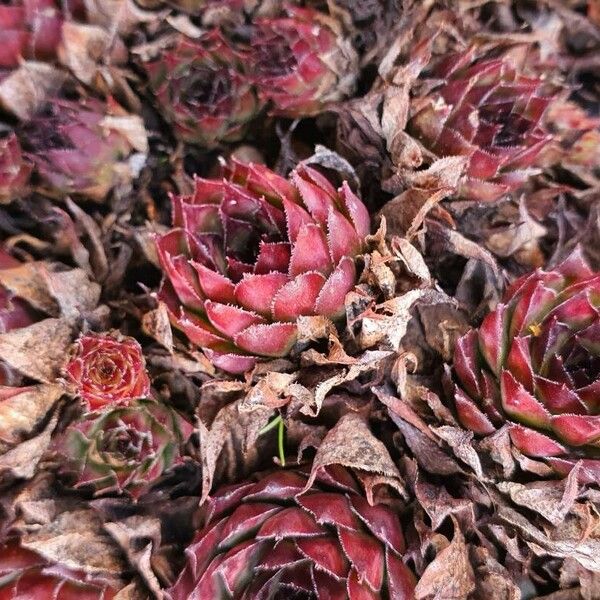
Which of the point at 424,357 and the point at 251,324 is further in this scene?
the point at 424,357

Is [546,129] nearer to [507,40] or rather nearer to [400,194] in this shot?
[507,40]

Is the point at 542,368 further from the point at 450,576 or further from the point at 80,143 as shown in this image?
the point at 80,143

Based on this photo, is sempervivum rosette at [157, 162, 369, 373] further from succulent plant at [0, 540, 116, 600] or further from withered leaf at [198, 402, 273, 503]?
succulent plant at [0, 540, 116, 600]

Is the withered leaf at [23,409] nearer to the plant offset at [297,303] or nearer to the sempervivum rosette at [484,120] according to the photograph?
the plant offset at [297,303]

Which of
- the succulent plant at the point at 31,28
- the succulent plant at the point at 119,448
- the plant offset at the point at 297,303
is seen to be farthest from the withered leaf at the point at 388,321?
the succulent plant at the point at 31,28

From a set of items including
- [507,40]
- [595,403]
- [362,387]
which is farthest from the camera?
[507,40]

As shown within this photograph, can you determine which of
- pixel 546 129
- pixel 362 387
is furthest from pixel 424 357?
pixel 546 129

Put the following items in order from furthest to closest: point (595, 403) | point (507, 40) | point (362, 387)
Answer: point (507, 40) < point (362, 387) < point (595, 403)
